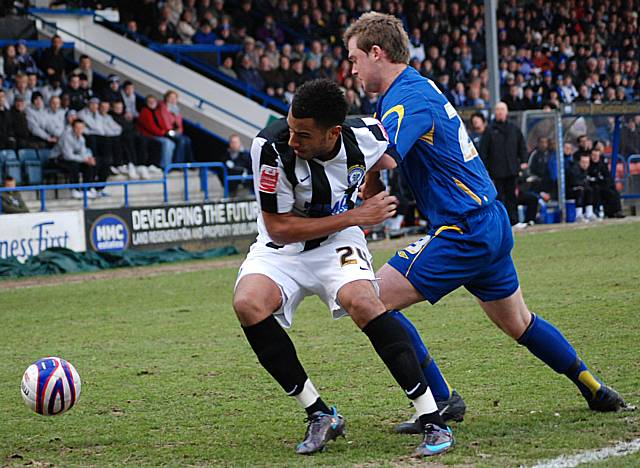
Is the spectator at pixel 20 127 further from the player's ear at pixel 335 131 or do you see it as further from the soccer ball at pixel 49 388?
the player's ear at pixel 335 131

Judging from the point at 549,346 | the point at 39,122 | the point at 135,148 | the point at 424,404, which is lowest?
the point at 424,404

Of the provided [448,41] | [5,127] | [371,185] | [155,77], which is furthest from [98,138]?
[371,185]

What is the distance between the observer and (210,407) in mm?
6203

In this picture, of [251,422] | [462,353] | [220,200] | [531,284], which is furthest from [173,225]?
[251,422]

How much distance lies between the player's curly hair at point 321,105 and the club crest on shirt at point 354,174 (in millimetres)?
307

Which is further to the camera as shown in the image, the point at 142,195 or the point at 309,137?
the point at 142,195

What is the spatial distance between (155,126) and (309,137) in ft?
53.4

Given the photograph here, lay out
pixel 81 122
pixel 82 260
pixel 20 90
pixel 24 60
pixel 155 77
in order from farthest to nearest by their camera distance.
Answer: pixel 155 77
pixel 24 60
pixel 20 90
pixel 81 122
pixel 82 260

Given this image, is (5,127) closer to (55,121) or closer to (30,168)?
(30,168)

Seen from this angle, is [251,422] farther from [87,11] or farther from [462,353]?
[87,11]

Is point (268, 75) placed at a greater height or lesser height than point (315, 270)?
greater

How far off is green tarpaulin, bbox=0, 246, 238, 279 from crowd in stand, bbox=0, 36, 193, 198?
7.31 feet

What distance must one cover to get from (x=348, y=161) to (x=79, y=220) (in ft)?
39.5

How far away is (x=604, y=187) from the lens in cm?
2152
